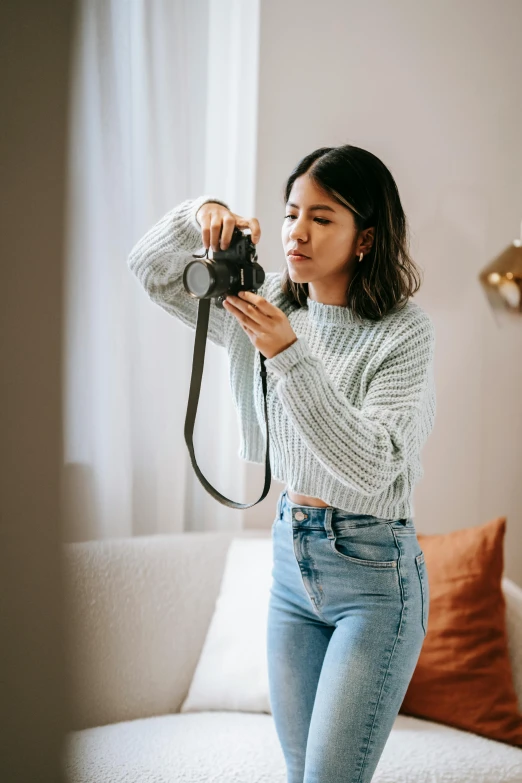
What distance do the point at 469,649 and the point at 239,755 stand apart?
0.57 metres

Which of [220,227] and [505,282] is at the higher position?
[220,227]

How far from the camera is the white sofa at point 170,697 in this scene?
135cm

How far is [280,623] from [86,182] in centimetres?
107

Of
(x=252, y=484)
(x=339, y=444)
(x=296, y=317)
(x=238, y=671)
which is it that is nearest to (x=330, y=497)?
(x=339, y=444)

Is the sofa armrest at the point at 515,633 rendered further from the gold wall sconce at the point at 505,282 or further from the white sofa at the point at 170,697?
the gold wall sconce at the point at 505,282

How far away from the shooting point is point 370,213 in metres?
1.11

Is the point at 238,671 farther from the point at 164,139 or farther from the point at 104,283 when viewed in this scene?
the point at 164,139

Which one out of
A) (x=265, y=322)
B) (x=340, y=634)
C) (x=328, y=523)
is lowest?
(x=340, y=634)

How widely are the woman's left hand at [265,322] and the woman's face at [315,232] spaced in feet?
0.71

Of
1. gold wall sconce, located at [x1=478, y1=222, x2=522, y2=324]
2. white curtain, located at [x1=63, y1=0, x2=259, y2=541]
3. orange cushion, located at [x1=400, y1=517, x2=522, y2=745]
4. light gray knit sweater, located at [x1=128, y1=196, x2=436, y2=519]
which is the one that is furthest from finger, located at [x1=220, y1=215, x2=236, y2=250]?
gold wall sconce, located at [x1=478, y1=222, x2=522, y2=324]

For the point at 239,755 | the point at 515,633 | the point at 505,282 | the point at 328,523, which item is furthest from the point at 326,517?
the point at 505,282

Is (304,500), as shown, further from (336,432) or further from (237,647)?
(237,647)

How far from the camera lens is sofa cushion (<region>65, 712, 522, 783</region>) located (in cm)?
132

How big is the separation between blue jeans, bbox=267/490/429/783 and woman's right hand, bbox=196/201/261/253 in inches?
15.8
